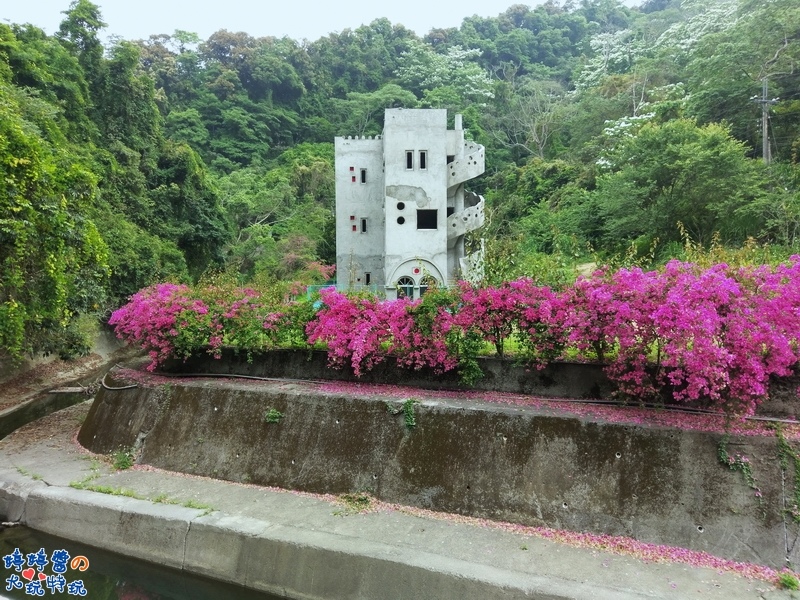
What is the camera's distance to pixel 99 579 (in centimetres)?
570

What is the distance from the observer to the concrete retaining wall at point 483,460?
4.69 m

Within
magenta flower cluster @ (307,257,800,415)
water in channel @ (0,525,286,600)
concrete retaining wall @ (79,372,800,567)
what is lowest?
water in channel @ (0,525,286,600)

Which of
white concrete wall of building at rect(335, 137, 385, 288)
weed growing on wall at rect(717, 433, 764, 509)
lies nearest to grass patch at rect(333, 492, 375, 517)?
weed growing on wall at rect(717, 433, 764, 509)

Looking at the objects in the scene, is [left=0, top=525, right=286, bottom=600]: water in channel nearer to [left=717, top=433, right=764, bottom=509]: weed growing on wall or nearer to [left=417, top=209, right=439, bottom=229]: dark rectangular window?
[left=717, top=433, right=764, bottom=509]: weed growing on wall

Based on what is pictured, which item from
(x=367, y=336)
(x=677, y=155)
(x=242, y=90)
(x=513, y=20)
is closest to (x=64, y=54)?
(x=367, y=336)

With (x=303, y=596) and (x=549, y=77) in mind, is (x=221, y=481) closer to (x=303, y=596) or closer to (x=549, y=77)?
(x=303, y=596)

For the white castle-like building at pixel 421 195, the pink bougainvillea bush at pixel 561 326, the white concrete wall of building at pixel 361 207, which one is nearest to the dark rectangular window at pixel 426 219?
the white castle-like building at pixel 421 195

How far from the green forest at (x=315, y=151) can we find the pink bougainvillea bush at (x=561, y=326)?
0.82m

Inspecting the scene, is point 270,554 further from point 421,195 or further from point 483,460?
point 421,195

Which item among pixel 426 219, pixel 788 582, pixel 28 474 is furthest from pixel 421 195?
pixel 788 582

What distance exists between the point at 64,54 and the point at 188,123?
2135 cm
